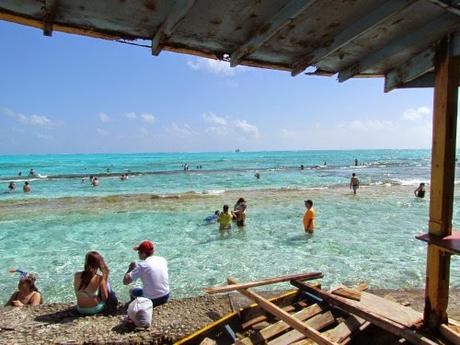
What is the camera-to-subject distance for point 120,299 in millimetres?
7918

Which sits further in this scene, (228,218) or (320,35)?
(228,218)

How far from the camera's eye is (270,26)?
10.8 ft

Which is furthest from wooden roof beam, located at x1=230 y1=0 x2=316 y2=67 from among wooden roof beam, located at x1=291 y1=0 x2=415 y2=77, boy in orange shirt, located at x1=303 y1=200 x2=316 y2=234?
boy in orange shirt, located at x1=303 y1=200 x2=316 y2=234

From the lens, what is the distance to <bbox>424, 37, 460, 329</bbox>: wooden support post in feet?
12.3

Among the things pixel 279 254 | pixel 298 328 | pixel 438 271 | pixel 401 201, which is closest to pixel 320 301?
pixel 298 328

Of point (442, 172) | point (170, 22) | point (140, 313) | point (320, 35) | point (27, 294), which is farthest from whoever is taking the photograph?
point (27, 294)

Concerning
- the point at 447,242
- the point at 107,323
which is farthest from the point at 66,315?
the point at 447,242

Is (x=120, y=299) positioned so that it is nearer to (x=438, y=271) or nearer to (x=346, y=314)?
(x=346, y=314)

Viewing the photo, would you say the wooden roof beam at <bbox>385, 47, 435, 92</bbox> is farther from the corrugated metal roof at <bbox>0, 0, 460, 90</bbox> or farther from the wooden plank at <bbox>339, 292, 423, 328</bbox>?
the wooden plank at <bbox>339, 292, 423, 328</bbox>

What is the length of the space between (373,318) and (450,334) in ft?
2.61

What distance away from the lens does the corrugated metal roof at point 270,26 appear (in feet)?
9.50

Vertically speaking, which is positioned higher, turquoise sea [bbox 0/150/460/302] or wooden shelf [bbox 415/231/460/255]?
wooden shelf [bbox 415/231/460/255]

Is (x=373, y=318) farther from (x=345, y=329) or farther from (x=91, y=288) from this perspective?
(x=91, y=288)

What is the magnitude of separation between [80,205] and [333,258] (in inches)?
662
